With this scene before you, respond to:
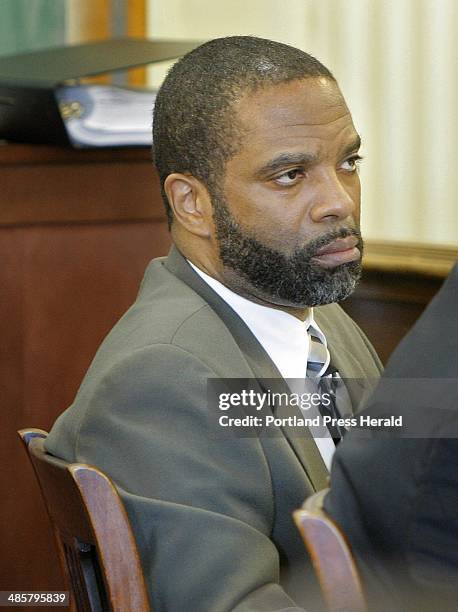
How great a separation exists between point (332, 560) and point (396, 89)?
5.96 ft

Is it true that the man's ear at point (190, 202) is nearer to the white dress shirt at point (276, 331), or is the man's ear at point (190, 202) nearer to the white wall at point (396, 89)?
the white dress shirt at point (276, 331)

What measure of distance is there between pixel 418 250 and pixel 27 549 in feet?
3.56

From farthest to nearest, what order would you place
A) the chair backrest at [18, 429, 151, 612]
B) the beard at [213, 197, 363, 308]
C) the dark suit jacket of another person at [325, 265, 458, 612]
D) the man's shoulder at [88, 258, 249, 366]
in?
the beard at [213, 197, 363, 308] < the man's shoulder at [88, 258, 249, 366] < the chair backrest at [18, 429, 151, 612] < the dark suit jacket of another person at [325, 265, 458, 612]

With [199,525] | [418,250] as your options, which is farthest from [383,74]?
[199,525]

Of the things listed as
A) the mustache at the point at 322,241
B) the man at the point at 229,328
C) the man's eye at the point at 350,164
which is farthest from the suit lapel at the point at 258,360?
the man's eye at the point at 350,164

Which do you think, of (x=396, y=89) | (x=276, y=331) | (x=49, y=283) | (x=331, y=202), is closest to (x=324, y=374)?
(x=276, y=331)

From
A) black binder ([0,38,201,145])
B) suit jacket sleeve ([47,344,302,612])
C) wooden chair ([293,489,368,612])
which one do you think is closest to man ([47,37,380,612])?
suit jacket sleeve ([47,344,302,612])

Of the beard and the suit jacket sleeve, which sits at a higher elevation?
the beard

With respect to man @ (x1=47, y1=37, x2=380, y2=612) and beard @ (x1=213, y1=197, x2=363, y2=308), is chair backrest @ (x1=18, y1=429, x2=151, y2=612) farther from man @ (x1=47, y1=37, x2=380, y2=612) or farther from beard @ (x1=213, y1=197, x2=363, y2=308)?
beard @ (x1=213, y1=197, x2=363, y2=308)

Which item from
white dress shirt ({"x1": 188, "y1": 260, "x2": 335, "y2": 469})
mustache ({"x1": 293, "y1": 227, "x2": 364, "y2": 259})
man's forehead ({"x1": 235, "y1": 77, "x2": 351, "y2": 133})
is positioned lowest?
white dress shirt ({"x1": 188, "y1": 260, "x2": 335, "y2": 469})

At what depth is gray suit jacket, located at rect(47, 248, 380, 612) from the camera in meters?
1.17

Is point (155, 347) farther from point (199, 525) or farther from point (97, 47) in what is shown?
point (97, 47)

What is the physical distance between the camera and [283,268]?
1.41 metres

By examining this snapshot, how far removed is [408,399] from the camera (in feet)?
3.16
